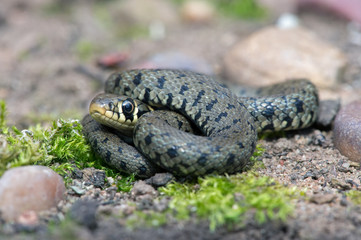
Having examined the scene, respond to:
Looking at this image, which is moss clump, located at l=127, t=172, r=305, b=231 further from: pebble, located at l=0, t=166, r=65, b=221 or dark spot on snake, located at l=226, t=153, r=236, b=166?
pebble, located at l=0, t=166, r=65, b=221

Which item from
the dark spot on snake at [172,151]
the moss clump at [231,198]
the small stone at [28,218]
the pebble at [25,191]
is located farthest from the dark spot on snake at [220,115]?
the small stone at [28,218]

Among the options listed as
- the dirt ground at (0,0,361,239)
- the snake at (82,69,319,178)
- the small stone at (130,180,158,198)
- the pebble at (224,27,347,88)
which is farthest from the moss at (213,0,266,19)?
the small stone at (130,180,158,198)

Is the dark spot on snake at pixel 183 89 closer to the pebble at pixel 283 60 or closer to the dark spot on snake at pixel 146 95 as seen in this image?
the dark spot on snake at pixel 146 95

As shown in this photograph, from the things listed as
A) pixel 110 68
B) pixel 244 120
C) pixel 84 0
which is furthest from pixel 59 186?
pixel 84 0

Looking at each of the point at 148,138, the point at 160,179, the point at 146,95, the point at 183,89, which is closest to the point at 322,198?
the point at 160,179

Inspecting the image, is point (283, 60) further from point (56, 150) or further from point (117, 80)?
point (56, 150)

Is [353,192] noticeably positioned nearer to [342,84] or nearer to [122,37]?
[342,84]
